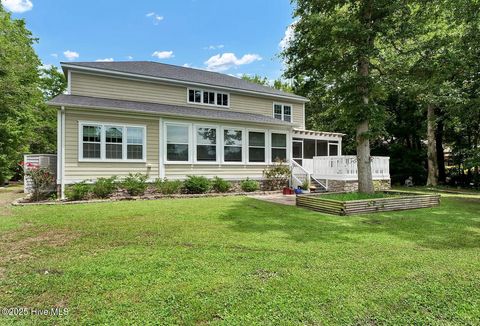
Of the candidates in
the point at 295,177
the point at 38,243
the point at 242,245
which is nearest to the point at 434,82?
the point at 295,177

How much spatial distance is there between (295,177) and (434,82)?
7420mm

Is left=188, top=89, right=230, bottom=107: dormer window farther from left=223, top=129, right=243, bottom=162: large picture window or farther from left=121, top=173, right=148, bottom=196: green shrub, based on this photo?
left=121, top=173, right=148, bottom=196: green shrub

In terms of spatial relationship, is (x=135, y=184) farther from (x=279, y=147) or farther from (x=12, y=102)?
(x=12, y=102)

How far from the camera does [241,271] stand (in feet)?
12.4

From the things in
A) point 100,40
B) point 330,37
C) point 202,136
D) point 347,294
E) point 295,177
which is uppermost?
point 100,40

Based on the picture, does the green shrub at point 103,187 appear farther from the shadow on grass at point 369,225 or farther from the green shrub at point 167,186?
the shadow on grass at point 369,225

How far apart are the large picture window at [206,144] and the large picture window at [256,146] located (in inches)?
75.2

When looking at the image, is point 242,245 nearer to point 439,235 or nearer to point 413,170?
point 439,235

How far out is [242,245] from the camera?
196 inches

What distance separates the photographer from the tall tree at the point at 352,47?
9.11 metres

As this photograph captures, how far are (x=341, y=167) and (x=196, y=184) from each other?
708 cm

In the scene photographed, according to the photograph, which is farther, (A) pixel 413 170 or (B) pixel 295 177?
(A) pixel 413 170

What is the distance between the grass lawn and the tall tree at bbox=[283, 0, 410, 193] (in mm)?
3951

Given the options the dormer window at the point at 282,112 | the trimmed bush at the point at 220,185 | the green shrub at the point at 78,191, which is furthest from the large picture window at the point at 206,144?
the dormer window at the point at 282,112
